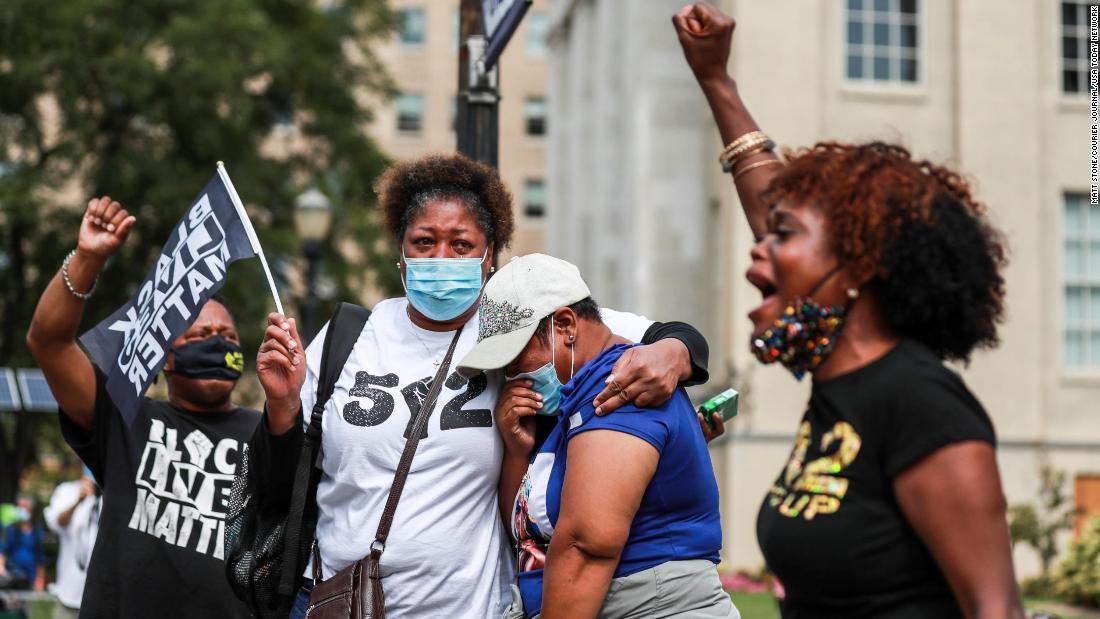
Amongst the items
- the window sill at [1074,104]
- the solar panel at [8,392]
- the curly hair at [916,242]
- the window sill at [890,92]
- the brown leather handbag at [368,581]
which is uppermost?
the window sill at [890,92]

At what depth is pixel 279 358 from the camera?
4.82 m

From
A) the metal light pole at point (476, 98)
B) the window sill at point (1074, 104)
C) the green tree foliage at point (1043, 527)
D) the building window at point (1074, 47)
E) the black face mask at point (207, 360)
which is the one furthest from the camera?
the building window at point (1074, 47)

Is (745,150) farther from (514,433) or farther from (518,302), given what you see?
(514,433)

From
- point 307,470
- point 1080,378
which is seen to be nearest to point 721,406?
point 307,470

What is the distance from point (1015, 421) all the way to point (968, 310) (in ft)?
84.3

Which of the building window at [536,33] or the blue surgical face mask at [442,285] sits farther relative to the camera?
the building window at [536,33]

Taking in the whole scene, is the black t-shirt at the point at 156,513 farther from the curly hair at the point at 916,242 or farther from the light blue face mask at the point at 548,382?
the curly hair at the point at 916,242

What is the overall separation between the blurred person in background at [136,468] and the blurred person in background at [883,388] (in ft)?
9.44

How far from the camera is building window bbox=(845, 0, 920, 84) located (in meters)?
29.1

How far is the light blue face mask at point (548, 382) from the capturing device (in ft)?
14.3

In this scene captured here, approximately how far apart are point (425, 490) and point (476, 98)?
283 cm

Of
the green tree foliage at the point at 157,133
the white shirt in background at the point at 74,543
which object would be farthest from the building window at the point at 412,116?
the white shirt in background at the point at 74,543

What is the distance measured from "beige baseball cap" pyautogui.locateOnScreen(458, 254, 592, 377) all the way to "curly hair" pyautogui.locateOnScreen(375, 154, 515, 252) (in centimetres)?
72

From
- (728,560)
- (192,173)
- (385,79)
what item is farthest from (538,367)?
(385,79)
